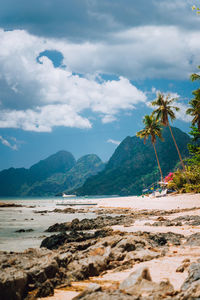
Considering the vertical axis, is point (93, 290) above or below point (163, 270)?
above

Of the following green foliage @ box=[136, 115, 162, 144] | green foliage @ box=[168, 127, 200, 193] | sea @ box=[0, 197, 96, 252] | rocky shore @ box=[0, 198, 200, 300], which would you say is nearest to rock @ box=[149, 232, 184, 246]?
rocky shore @ box=[0, 198, 200, 300]

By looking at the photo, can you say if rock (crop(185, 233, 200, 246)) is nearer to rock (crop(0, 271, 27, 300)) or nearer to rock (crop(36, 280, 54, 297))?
rock (crop(36, 280, 54, 297))

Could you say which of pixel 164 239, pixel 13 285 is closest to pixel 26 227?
pixel 164 239

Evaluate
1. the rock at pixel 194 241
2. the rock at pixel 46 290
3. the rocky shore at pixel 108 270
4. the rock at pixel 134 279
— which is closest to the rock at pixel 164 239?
the rocky shore at pixel 108 270

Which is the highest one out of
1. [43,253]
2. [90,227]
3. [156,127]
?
[156,127]

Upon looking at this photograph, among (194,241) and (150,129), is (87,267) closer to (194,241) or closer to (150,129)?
(194,241)

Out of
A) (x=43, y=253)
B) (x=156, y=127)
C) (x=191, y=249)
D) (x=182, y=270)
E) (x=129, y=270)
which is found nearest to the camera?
(x=182, y=270)

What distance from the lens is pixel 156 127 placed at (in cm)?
6506

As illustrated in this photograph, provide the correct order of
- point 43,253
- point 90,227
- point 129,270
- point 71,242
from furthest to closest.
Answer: point 90,227, point 71,242, point 43,253, point 129,270

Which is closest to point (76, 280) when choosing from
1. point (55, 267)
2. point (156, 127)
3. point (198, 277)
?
point (55, 267)

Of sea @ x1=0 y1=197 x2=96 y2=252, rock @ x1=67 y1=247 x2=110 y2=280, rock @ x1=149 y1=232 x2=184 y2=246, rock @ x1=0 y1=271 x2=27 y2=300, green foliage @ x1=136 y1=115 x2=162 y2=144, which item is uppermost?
green foliage @ x1=136 y1=115 x2=162 y2=144

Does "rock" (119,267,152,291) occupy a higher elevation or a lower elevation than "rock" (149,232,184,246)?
higher

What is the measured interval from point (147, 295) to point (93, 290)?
3.40ft

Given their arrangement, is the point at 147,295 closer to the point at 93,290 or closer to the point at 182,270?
the point at 93,290
